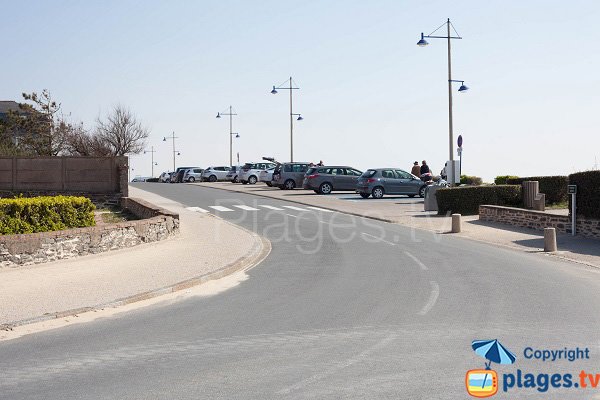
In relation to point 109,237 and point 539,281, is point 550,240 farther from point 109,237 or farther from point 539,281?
point 109,237

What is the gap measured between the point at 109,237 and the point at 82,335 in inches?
303

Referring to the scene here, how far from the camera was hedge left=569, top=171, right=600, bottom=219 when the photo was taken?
19.6 metres

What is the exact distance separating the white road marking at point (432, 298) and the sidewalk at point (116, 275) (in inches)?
156

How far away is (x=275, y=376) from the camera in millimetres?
6832

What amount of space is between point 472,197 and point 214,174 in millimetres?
46788

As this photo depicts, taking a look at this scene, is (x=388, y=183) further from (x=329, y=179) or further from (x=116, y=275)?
(x=116, y=275)

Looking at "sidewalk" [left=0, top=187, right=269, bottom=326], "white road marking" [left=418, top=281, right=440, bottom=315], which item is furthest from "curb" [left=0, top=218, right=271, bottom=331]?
"white road marking" [left=418, top=281, right=440, bottom=315]

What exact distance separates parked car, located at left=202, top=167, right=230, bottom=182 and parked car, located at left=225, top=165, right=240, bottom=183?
1867 mm

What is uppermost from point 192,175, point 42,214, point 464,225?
point 192,175

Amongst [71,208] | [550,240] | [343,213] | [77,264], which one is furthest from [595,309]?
[343,213]

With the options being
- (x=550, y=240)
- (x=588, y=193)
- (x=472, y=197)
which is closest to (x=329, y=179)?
(x=472, y=197)

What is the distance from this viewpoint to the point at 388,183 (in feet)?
127

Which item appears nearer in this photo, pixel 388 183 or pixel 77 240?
pixel 77 240

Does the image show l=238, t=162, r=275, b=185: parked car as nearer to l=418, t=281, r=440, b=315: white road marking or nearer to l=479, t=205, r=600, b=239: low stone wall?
l=479, t=205, r=600, b=239: low stone wall
